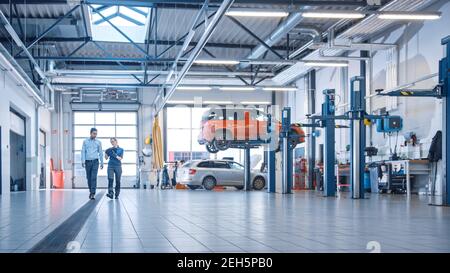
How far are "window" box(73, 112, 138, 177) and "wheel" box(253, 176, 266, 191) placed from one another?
8.77 meters

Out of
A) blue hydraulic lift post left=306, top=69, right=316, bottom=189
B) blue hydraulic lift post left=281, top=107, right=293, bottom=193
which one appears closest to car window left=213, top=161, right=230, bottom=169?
blue hydraulic lift post left=306, top=69, right=316, bottom=189

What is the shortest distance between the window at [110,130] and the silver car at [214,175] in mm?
7260

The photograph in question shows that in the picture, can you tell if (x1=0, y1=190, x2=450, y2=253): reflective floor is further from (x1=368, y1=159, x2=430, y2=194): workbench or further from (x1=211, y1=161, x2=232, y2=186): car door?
(x1=211, y1=161, x2=232, y2=186): car door

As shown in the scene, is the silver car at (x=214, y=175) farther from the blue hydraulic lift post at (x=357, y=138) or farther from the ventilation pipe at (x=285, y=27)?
the blue hydraulic lift post at (x=357, y=138)

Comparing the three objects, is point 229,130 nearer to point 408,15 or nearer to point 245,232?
point 408,15

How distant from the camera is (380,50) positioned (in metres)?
18.4

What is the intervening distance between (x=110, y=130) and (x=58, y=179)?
142 inches

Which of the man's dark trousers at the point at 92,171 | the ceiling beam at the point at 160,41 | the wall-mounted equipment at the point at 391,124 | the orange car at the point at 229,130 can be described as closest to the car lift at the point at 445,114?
the wall-mounted equipment at the point at 391,124

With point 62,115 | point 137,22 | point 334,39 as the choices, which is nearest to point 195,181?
point 137,22

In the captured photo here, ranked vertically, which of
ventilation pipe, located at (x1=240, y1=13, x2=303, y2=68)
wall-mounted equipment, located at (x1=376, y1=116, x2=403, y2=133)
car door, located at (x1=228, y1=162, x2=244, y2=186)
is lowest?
car door, located at (x1=228, y1=162, x2=244, y2=186)

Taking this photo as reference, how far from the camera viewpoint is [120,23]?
19.2 meters

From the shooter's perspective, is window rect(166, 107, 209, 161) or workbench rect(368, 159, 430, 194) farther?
window rect(166, 107, 209, 161)

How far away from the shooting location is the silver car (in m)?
22.5

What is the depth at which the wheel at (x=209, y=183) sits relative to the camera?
22656mm
